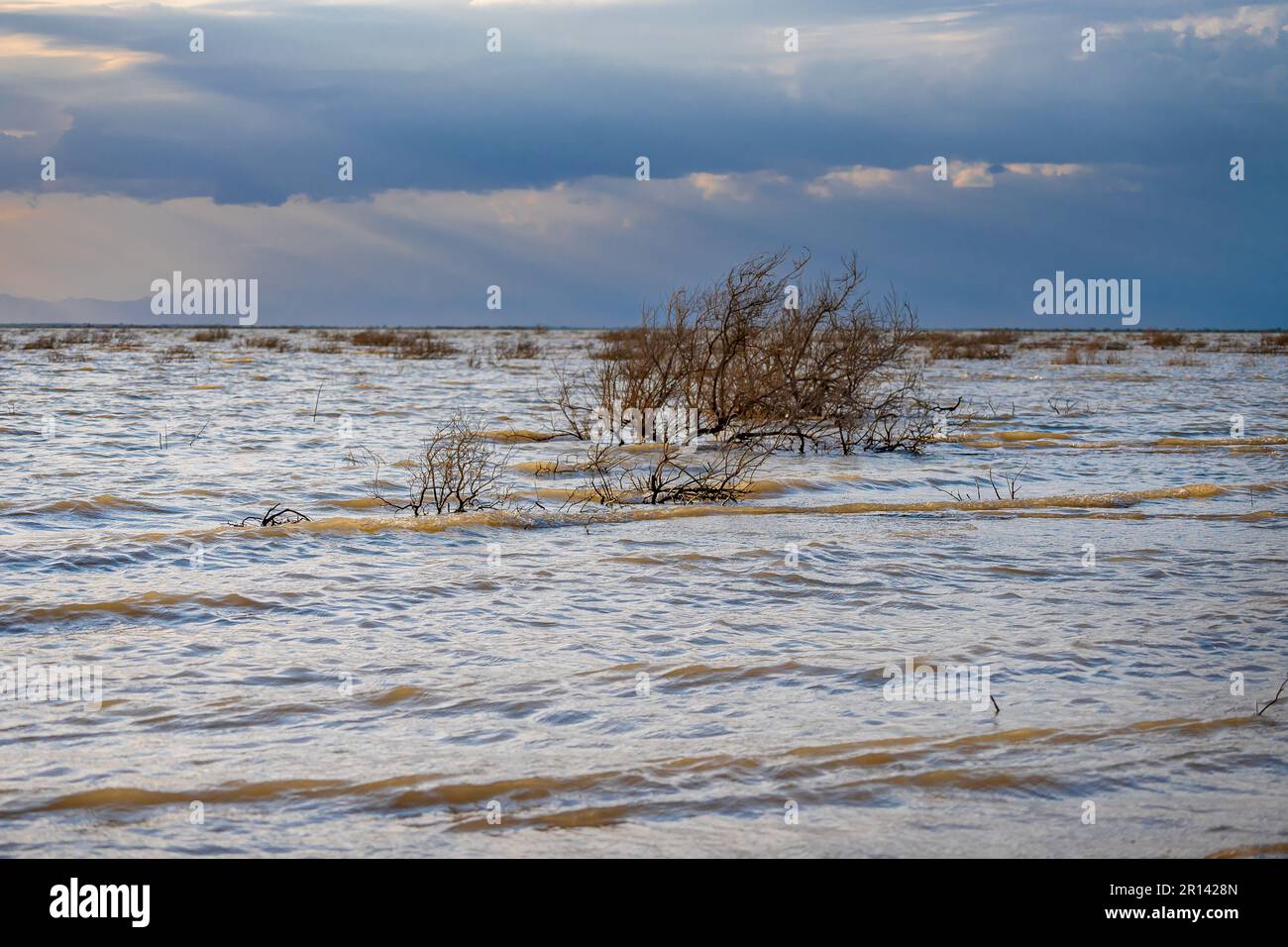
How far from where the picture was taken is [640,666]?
6.21 m

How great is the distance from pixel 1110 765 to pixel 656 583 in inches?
162

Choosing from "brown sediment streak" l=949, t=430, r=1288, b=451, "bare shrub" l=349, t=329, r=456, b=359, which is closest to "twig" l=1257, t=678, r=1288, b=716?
"brown sediment streak" l=949, t=430, r=1288, b=451

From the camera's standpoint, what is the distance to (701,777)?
4562mm

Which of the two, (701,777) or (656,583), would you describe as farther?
(656,583)

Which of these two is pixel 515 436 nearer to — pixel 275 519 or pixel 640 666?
pixel 275 519

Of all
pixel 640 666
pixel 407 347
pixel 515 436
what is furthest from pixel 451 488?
pixel 407 347

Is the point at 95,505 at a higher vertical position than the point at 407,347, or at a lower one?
lower

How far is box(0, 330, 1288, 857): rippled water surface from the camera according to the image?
4188mm

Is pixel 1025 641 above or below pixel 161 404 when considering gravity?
below

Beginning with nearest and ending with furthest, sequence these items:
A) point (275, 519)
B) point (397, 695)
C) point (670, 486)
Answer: point (397, 695)
point (275, 519)
point (670, 486)

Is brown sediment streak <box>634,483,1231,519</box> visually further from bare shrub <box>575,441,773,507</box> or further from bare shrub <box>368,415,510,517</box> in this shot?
bare shrub <box>368,415,510,517</box>

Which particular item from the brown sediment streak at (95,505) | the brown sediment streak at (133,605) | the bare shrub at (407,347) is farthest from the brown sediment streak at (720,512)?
the bare shrub at (407,347)
